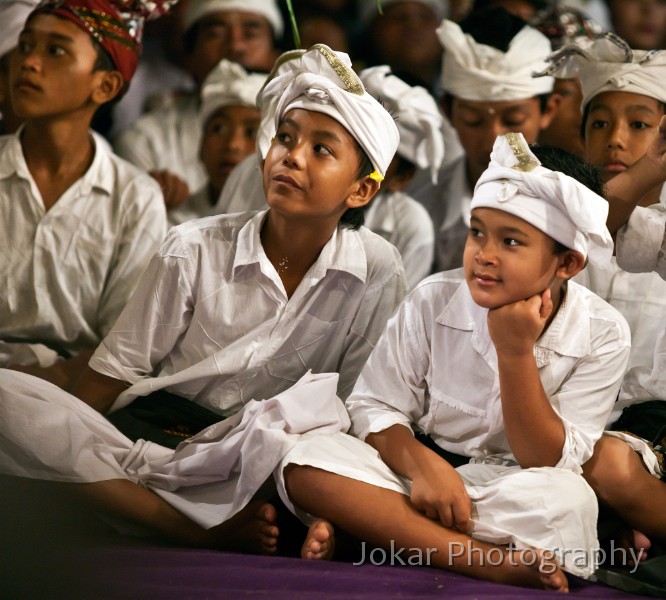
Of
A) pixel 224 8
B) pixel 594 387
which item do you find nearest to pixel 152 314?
pixel 594 387

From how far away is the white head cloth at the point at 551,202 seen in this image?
94.4 inches

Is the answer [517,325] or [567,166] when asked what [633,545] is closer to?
[517,325]

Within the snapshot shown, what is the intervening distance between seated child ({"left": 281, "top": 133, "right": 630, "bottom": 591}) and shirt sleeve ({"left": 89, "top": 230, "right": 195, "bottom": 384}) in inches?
24.0

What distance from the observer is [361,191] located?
9.73 ft

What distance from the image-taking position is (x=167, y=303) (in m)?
2.91

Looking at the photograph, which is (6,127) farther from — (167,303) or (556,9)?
(556,9)

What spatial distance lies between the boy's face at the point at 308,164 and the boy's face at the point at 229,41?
2.20 m

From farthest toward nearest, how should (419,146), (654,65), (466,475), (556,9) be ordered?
(556,9) → (419,146) → (654,65) → (466,475)

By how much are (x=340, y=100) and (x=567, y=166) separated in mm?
640

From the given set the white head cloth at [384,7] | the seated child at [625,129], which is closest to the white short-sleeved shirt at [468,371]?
the seated child at [625,129]

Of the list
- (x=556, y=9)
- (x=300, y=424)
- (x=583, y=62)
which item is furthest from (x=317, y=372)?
(x=556, y=9)

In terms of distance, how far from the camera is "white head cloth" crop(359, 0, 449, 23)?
5.27 m

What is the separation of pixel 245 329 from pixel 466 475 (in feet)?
2.51

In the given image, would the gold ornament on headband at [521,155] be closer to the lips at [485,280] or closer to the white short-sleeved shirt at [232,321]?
the lips at [485,280]
